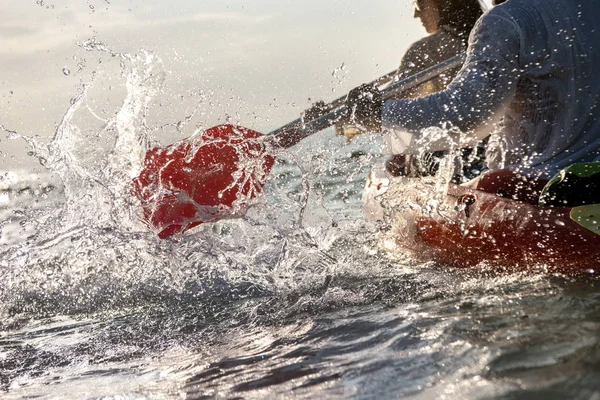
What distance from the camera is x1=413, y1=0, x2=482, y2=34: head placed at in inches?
223

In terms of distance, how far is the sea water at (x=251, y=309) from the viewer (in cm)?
246

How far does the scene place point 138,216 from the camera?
522 cm

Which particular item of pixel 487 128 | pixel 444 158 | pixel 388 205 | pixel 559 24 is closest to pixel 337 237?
pixel 388 205

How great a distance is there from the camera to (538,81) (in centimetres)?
373

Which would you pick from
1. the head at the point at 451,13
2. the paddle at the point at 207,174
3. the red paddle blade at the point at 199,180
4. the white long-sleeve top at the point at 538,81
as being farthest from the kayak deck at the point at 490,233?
the head at the point at 451,13

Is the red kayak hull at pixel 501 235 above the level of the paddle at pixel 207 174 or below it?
below

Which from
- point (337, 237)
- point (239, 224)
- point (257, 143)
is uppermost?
point (257, 143)

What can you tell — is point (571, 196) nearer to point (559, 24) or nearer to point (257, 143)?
point (559, 24)

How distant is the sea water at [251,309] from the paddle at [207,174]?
14cm

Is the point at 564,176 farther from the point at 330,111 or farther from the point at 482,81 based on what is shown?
the point at 330,111

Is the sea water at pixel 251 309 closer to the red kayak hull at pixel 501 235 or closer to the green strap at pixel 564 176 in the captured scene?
the red kayak hull at pixel 501 235

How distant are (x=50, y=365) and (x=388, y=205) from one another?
8.29 ft

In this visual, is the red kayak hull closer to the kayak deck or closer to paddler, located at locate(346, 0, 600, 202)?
the kayak deck

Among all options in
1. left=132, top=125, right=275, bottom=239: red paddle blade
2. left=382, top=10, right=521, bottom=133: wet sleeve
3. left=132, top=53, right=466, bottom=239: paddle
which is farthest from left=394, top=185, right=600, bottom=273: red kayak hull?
left=132, top=125, right=275, bottom=239: red paddle blade
